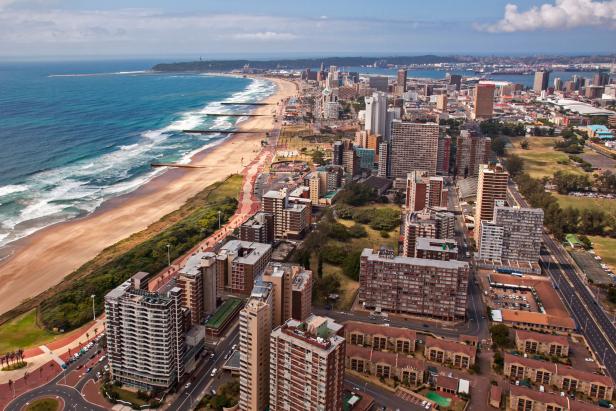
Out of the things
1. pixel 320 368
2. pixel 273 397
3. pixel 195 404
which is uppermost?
pixel 320 368

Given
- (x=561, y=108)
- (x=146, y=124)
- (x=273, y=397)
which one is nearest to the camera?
(x=273, y=397)

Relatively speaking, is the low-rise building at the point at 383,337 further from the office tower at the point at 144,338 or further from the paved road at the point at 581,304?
the paved road at the point at 581,304

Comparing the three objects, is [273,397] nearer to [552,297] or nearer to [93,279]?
[93,279]

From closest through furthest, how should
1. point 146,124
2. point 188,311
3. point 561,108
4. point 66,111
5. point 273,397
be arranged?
point 273,397, point 188,311, point 146,124, point 66,111, point 561,108

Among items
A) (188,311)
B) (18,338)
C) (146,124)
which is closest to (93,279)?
(18,338)

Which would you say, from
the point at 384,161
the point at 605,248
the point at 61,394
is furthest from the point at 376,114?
the point at 61,394

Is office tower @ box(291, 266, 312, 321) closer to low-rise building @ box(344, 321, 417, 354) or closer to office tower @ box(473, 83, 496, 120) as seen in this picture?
low-rise building @ box(344, 321, 417, 354)

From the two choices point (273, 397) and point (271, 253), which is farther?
point (271, 253)

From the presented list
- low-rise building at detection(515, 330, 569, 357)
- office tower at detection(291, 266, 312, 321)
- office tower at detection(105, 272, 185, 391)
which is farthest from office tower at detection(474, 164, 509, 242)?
office tower at detection(105, 272, 185, 391)
